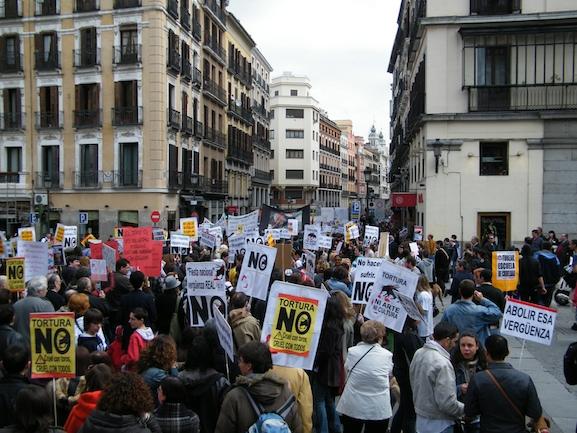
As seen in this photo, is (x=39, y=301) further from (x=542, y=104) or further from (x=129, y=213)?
(x=129, y=213)

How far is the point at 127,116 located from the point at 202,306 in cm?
2992

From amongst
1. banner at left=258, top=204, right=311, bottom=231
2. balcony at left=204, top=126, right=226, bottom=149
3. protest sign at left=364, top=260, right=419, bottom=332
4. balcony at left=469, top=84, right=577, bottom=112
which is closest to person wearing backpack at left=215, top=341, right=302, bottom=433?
protest sign at left=364, top=260, right=419, bottom=332

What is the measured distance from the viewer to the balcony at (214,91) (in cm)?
4494

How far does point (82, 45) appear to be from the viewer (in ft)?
121

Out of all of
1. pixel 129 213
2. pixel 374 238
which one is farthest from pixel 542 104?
pixel 129 213

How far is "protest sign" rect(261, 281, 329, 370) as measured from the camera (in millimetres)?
6113

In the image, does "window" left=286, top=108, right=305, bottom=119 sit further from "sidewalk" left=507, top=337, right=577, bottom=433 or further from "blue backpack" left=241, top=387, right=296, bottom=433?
"blue backpack" left=241, top=387, right=296, bottom=433

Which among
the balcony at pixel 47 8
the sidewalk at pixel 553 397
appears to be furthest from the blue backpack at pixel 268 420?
the balcony at pixel 47 8

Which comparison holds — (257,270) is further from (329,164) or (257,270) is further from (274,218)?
(329,164)

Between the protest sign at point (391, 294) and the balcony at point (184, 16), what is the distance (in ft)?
114

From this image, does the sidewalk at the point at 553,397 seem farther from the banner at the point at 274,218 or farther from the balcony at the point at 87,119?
the balcony at the point at 87,119

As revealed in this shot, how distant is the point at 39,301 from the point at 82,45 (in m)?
32.1

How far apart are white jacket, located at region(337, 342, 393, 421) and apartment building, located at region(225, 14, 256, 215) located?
135 feet

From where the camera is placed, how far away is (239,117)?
55375 millimetres
